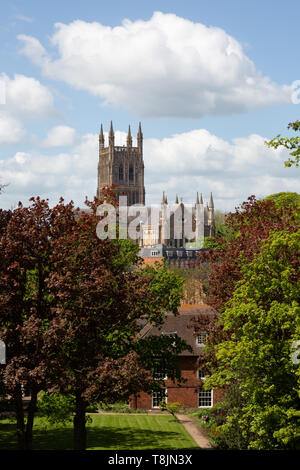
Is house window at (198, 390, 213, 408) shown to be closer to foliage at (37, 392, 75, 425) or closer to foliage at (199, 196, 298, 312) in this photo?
foliage at (199, 196, 298, 312)

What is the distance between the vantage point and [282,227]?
29.4 meters

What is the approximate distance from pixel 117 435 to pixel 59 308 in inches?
750

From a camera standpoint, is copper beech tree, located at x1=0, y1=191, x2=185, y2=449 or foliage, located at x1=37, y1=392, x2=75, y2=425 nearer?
copper beech tree, located at x1=0, y1=191, x2=185, y2=449

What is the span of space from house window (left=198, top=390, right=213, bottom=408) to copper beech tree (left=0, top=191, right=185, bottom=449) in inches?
1009

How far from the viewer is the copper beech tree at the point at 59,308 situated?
20.9 m

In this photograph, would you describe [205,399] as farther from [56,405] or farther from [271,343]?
[271,343]

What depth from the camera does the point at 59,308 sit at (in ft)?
69.9

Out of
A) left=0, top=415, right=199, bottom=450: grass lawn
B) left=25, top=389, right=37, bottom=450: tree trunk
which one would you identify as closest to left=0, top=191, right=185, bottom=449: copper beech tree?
left=25, top=389, right=37, bottom=450: tree trunk

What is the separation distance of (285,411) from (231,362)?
8.70 ft

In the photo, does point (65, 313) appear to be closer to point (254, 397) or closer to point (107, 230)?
point (107, 230)

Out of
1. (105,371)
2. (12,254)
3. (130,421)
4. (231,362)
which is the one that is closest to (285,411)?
(231,362)

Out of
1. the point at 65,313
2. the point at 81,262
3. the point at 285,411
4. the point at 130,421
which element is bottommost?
the point at 130,421

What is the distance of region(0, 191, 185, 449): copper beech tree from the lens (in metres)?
20.9
